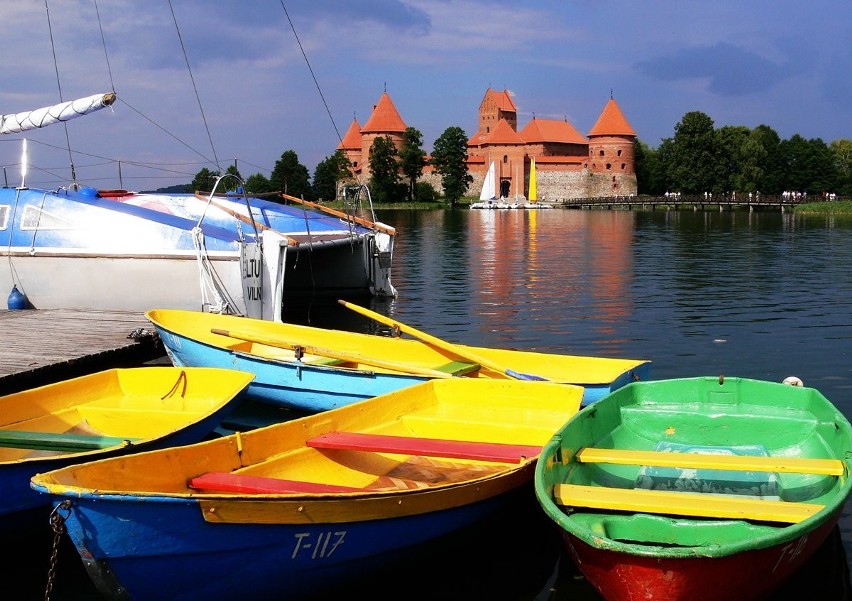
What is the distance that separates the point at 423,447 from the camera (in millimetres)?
6758

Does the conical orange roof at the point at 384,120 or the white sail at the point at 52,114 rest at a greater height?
the conical orange roof at the point at 384,120

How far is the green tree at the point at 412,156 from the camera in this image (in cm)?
10531

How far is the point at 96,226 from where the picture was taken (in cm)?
1500

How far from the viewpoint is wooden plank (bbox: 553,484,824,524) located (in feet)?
17.8

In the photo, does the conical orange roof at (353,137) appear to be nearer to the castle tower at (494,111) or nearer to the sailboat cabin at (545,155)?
the sailboat cabin at (545,155)

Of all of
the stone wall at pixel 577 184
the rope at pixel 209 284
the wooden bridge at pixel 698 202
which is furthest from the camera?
the stone wall at pixel 577 184

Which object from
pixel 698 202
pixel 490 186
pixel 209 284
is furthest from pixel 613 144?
pixel 209 284

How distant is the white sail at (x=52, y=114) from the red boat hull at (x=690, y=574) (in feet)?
52.2

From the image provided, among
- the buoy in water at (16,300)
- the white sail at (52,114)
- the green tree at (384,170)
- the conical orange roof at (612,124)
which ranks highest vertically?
the conical orange roof at (612,124)

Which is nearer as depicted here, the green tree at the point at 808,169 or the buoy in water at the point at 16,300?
the buoy in water at the point at 16,300

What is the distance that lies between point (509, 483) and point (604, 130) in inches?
4368

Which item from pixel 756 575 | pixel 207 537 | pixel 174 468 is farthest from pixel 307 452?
pixel 756 575

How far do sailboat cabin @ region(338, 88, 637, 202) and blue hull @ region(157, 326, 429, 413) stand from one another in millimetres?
105192

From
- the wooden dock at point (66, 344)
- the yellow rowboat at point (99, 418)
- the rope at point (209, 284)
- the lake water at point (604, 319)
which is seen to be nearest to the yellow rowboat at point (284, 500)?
the lake water at point (604, 319)
